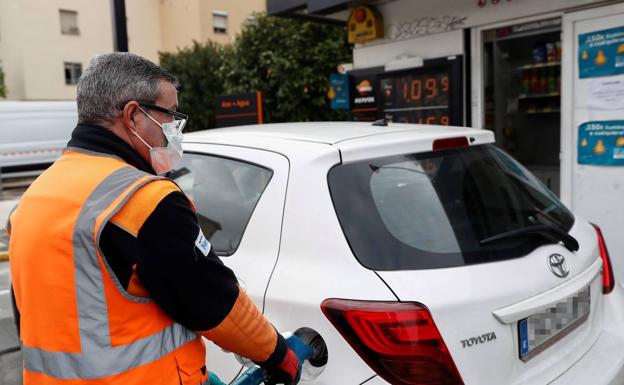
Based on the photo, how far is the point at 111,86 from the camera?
1.55 m

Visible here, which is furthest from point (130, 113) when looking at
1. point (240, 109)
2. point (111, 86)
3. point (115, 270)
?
point (240, 109)

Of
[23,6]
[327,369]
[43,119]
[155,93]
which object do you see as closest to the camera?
[155,93]

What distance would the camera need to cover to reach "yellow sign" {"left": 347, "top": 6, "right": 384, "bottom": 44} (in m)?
6.93

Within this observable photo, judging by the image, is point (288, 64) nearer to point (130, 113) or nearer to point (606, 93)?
point (606, 93)

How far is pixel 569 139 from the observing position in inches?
219

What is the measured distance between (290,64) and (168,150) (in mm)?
10965

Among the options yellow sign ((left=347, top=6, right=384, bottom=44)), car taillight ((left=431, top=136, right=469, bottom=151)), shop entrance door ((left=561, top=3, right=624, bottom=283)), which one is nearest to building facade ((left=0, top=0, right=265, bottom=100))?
yellow sign ((left=347, top=6, right=384, bottom=44))

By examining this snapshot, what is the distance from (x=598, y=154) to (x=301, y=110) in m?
8.39

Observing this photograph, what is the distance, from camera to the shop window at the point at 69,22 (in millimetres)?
27141

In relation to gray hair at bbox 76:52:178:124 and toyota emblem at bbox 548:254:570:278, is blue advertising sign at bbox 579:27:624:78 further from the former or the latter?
gray hair at bbox 76:52:178:124

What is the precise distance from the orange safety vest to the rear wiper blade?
131cm

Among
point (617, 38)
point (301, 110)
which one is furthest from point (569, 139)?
point (301, 110)

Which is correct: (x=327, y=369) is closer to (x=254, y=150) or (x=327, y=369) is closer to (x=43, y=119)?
(x=254, y=150)

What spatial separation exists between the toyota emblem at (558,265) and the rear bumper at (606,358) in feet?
1.16
